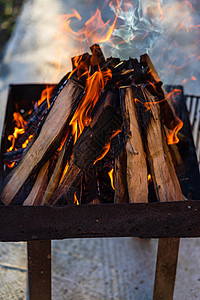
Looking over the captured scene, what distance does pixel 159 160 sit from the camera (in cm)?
217

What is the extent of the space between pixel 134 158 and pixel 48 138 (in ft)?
1.53

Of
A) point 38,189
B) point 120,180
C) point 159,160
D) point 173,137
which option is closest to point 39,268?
point 38,189

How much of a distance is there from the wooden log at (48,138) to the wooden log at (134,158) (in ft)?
0.95

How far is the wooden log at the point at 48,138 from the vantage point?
2193mm

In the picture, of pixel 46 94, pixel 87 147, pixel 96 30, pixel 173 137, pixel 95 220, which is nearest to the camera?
pixel 95 220

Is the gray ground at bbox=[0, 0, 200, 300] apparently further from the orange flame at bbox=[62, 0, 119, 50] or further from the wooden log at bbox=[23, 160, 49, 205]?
the wooden log at bbox=[23, 160, 49, 205]

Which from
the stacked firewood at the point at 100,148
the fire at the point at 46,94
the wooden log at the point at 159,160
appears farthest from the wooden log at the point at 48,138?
the wooden log at the point at 159,160

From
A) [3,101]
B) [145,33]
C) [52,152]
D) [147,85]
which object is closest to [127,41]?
[145,33]

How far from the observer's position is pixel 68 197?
209cm

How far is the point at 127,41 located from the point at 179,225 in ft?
4.05

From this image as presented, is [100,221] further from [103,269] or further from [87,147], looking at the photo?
[103,269]

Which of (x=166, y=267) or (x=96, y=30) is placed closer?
(x=166, y=267)

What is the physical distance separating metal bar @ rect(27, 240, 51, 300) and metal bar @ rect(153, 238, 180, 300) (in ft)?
1.92

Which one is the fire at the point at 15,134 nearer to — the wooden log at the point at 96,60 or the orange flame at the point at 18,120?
the orange flame at the point at 18,120
